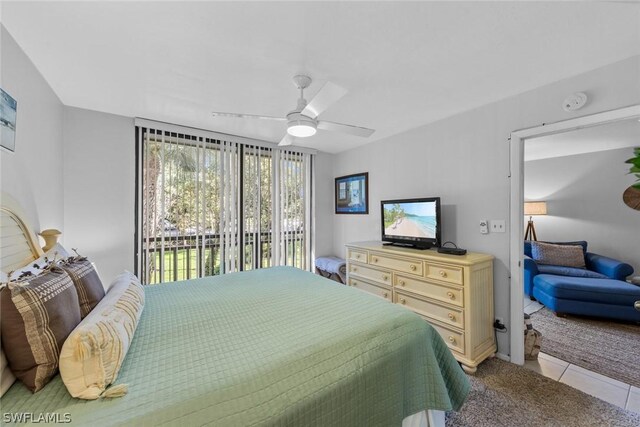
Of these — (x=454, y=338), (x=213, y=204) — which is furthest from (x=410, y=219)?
(x=213, y=204)

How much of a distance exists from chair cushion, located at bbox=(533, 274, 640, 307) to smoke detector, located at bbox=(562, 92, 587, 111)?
2355mm

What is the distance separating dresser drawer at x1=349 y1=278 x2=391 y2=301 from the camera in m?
2.81

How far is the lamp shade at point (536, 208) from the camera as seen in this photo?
458 cm

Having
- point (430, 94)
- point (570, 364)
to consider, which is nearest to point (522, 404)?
point (570, 364)

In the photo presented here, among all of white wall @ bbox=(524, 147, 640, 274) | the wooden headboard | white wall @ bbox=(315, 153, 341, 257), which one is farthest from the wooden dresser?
white wall @ bbox=(524, 147, 640, 274)

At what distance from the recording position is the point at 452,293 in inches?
87.7

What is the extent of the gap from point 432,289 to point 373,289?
30.0 inches

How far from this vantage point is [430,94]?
2.24 m

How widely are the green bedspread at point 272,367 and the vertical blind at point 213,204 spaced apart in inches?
55.6

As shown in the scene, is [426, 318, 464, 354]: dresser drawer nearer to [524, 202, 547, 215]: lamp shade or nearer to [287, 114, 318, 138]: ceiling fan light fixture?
[287, 114, 318, 138]: ceiling fan light fixture

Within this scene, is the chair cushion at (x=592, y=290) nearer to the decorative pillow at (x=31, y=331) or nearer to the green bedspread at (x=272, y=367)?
the green bedspread at (x=272, y=367)

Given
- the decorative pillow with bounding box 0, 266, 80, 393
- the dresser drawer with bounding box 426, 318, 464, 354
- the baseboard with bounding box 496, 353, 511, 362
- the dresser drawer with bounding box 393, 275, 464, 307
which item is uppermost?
the decorative pillow with bounding box 0, 266, 80, 393

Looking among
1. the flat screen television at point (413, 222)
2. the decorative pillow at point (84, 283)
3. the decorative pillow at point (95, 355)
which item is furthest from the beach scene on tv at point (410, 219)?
the decorative pillow at point (84, 283)

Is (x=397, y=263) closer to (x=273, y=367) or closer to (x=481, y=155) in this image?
(x=481, y=155)
